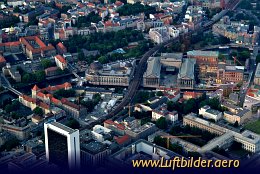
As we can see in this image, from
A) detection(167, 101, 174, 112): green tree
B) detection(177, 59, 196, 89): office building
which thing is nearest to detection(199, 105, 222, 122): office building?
detection(167, 101, 174, 112): green tree

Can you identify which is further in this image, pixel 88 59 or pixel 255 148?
pixel 88 59

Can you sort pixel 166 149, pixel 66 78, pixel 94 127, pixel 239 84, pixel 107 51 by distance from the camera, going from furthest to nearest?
1. pixel 107 51
2. pixel 66 78
3. pixel 239 84
4. pixel 94 127
5. pixel 166 149

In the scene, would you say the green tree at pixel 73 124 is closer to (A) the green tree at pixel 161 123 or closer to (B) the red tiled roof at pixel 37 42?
(A) the green tree at pixel 161 123

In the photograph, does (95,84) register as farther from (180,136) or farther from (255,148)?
(255,148)

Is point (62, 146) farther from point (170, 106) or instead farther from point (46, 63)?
point (46, 63)

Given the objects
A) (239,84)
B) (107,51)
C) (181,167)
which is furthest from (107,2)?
(181,167)

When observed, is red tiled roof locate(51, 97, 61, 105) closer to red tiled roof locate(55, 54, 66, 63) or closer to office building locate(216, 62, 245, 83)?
red tiled roof locate(55, 54, 66, 63)
